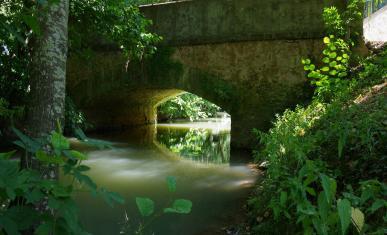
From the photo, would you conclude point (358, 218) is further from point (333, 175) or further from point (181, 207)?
point (333, 175)

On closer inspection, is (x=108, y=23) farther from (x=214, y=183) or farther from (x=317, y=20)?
(x=317, y=20)

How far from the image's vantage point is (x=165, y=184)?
16.8ft

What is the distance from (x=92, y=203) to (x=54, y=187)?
126 inches

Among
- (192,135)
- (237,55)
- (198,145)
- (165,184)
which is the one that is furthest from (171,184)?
(192,135)

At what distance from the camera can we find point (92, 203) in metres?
4.19

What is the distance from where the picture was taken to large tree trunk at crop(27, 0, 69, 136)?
8.16ft

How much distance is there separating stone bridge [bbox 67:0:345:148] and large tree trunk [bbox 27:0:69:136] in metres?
5.45

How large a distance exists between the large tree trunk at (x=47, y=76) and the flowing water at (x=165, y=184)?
3.22 ft

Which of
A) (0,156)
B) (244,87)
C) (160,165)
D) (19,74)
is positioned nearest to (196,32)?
(244,87)

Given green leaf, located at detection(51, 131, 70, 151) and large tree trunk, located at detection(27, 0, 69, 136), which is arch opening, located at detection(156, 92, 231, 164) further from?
green leaf, located at detection(51, 131, 70, 151)

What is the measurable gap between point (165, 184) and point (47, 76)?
9.63ft

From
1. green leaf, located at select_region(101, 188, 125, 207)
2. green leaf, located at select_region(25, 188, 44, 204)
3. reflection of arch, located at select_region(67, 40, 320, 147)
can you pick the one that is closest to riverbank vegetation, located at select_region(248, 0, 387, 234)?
green leaf, located at select_region(101, 188, 125, 207)

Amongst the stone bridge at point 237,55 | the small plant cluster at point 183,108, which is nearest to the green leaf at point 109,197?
the stone bridge at point 237,55

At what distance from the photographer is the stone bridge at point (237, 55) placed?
723 centimetres
